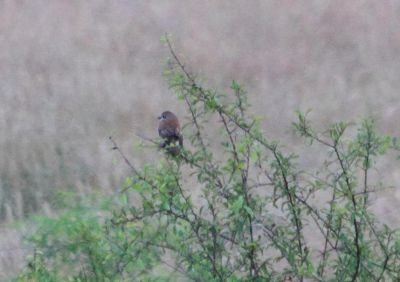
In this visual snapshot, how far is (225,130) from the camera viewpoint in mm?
3705

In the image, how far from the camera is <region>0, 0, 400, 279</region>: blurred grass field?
25.9ft

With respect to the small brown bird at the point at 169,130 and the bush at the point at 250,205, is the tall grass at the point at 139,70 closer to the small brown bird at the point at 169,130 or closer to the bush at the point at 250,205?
the small brown bird at the point at 169,130

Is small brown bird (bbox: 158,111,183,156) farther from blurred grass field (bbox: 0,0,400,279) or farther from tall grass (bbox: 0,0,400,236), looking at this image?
tall grass (bbox: 0,0,400,236)

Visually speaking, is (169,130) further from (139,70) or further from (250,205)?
(139,70)

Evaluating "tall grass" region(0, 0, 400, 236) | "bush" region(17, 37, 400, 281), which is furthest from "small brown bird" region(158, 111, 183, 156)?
"tall grass" region(0, 0, 400, 236)

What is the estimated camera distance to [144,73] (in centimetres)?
1006

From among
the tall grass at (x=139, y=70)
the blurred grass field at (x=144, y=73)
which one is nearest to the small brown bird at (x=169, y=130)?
the blurred grass field at (x=144, y=73)

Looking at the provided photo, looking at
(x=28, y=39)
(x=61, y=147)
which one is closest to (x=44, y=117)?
(x=61, y=147)

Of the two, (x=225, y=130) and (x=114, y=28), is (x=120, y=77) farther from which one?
(x=225, y=130)

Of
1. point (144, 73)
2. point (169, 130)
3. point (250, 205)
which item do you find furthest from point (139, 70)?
point (250, 205)

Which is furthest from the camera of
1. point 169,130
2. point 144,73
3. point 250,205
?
point 144,73

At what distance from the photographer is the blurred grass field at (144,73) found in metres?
7.90

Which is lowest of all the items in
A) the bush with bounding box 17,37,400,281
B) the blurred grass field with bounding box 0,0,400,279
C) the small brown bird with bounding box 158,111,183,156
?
the bush with bounding box 17,37,400,281

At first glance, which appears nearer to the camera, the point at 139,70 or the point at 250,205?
the point at 250,205
